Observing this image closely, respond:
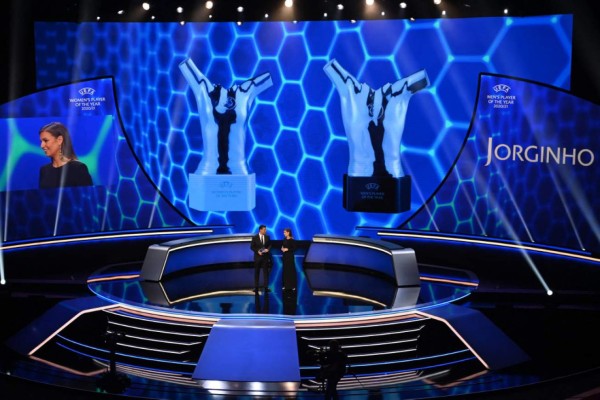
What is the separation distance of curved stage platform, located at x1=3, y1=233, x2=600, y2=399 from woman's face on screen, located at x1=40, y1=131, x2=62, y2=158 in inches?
59.5

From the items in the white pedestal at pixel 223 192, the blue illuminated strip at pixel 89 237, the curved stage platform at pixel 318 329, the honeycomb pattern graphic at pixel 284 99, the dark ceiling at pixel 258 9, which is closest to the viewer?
the curved stage platform at pixel 318 329

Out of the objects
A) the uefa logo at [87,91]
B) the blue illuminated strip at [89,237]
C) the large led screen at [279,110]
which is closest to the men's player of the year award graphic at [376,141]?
the large led screen at [279,110]

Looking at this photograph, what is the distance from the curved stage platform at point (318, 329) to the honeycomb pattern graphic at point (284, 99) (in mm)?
1640

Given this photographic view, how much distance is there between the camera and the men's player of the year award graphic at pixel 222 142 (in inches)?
427

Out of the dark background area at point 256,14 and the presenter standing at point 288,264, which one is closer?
the presenter standing at point 288,264

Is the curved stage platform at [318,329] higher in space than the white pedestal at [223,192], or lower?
lower

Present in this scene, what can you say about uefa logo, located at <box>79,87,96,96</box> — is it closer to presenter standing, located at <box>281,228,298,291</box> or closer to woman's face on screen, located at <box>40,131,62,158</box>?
woman's face on screen, located at <box>40,131,62,158</box>

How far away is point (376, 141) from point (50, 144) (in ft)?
14.7

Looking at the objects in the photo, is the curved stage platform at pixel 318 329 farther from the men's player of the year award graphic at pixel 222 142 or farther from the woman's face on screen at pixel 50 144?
the woman's face on screen at pixel 50 144

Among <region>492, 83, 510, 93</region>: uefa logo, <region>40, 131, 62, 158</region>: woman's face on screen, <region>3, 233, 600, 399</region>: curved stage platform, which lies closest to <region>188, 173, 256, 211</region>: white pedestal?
<region>3, 233, 600, 399</region>: curved stage platform

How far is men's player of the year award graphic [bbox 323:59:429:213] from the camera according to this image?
10375mm

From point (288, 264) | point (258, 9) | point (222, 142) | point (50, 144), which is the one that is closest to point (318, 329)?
point (288, 264)

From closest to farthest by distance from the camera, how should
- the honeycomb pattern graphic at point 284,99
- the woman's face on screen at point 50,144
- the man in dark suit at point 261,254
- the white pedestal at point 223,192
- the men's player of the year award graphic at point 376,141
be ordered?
the man in dark suit at point 261,254, the woman's face on screen at point 50,144, the honeycomb pattern graphic at point 284,99, the men's player of the year award graphic at point 376,141, the white pedestal at point 223,192

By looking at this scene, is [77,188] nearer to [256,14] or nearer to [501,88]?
[256,14]
